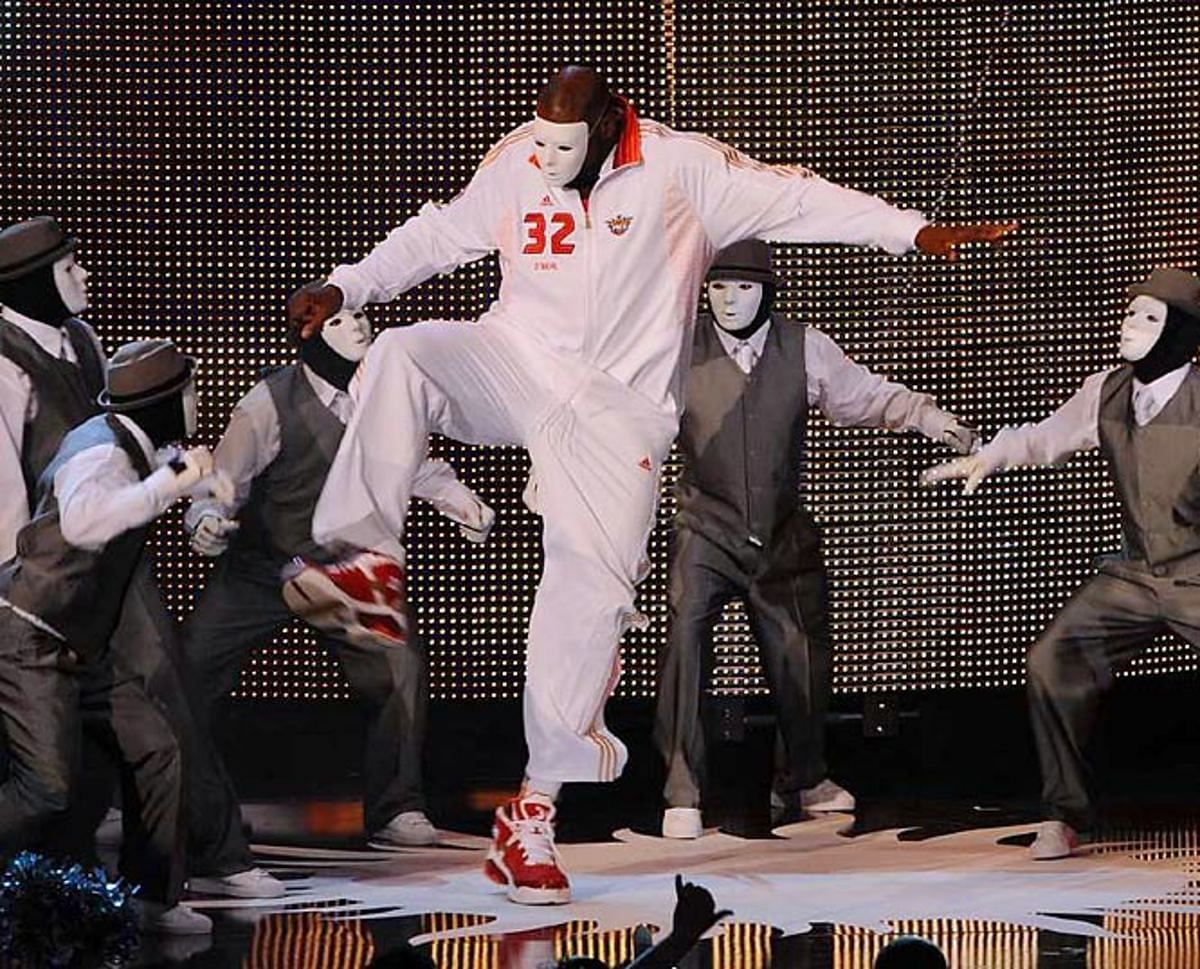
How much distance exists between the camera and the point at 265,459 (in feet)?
23.7

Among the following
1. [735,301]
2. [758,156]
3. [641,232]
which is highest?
[758,156]

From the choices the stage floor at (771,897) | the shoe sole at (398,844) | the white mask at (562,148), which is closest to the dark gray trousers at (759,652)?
the stage floor at (771,897)

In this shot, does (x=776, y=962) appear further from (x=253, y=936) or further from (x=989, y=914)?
(x=253, y=936)

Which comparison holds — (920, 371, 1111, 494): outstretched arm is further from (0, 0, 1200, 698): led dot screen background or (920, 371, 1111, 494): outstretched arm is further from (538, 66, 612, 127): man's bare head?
(538, 66, 612, 127): man's bare head

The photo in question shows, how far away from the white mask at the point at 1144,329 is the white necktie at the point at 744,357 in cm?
101

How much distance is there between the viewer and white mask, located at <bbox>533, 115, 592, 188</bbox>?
628 centimetres

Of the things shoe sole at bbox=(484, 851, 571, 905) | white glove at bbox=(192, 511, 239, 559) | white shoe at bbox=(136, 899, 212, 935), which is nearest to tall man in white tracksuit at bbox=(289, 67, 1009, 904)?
shoe sole at bbox=(484, 851, 571, 905)

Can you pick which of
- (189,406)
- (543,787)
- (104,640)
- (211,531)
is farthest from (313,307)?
(543,787)

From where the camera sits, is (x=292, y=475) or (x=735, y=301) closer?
(x=292, y=475)

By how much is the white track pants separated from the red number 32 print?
0.75 feet

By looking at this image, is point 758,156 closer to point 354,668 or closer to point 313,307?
point 354,668

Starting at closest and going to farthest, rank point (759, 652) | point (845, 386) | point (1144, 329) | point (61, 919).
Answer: point (61, 919), point (1144, 329), point (845, 386), point (759, 652)

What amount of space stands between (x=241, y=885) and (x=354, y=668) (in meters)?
0.96

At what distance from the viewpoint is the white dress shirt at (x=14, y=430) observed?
20.3 ft
